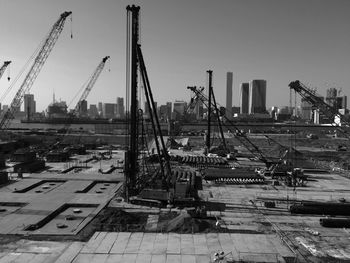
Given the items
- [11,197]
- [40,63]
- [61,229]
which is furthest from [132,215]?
[40,63]

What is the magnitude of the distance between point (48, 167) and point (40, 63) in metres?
23.7

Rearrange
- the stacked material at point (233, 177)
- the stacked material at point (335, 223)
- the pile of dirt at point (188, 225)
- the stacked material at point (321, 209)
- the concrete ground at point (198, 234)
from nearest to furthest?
the concrete ground at point (198, 234), the pile of dirt at point (188, 225), the stacked material at point (335, 223), the stacked material at point (321, 209), the stacked material at point (233, 177)

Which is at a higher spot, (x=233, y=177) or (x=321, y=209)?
(x=233, y=177)

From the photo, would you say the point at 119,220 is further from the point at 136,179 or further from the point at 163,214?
the point at 136,179

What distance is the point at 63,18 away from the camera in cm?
6338

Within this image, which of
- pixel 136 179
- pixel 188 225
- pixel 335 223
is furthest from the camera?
pixel 136 179

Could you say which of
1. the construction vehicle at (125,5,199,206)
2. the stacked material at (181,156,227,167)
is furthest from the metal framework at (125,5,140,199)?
the stacked material at (181,156,227,167)

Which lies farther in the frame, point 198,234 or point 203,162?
point 203,162

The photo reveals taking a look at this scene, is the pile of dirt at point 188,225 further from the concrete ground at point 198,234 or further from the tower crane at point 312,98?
the tower crane at point 312,98

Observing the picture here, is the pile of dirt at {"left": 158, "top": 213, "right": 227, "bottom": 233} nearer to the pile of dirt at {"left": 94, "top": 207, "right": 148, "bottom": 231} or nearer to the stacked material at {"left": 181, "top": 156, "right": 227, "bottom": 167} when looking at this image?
the pile of dirt at {"left": 94, "top": 207, "right": 148, "bottom": 231}

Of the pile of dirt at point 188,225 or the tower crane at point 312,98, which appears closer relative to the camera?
the pile of dirt at point 188,225

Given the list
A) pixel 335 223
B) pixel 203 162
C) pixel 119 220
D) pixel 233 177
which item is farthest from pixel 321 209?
pixel 203 162

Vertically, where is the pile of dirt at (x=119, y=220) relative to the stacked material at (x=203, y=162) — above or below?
below

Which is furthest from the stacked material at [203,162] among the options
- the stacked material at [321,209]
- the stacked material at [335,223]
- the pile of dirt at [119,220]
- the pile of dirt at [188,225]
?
the pile of dirt at [188,225]
